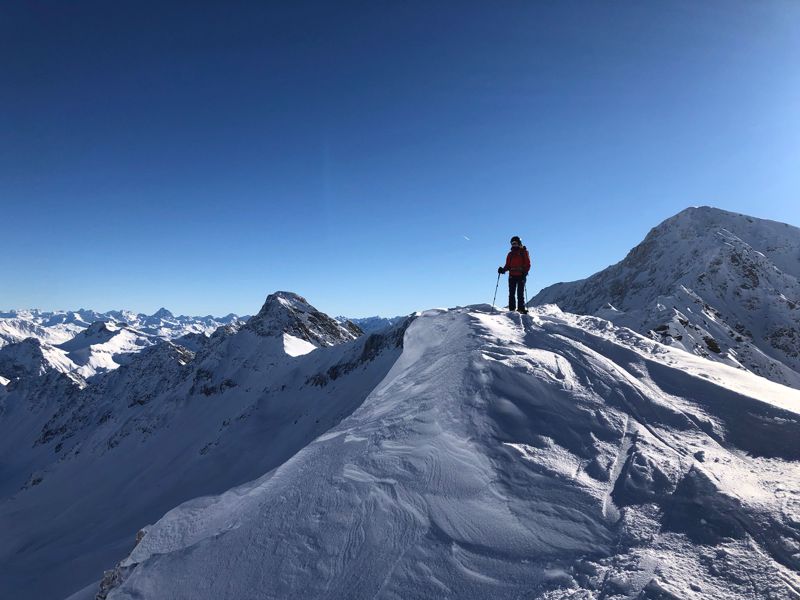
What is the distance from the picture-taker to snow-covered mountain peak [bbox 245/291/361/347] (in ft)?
263

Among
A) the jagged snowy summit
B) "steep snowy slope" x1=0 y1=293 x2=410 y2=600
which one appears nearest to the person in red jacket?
"steep snowy slope" x1=0 y1=293 x2=410 y2=600

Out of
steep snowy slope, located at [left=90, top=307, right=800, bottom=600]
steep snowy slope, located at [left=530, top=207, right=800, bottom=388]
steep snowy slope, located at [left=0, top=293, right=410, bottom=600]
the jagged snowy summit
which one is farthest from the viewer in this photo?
the jagged snowy summit

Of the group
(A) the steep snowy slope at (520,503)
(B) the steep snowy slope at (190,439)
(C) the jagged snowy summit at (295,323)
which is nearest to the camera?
(A) the steep snowy slope at (520,503)

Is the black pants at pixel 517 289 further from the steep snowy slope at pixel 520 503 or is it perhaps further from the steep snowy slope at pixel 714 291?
the steep snowy slope at pixel 714 291

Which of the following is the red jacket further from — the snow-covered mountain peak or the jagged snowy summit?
the snow-covered mountain peak

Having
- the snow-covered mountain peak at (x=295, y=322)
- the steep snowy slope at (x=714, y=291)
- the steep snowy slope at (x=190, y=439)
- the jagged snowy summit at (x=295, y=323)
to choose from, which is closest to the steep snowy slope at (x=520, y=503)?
the steep snowy slope at (x=714, y=291)

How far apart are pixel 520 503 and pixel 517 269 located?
12249mm

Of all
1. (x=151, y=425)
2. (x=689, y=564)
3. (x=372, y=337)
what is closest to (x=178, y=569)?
(x=689, y=564)

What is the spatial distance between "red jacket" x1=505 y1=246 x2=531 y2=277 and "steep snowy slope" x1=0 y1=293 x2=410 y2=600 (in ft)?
87.2

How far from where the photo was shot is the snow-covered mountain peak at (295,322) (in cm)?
8019

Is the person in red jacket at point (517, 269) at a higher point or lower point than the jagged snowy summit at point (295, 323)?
lower

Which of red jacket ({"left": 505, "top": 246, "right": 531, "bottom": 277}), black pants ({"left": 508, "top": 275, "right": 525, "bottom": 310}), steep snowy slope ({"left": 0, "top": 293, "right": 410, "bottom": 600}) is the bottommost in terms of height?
steep snowy slope ({"left": 0, "top": 293, "right": 410, "bottom": 600})

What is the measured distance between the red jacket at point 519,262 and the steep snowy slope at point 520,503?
25.6 ft

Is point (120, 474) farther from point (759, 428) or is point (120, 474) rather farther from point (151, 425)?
Result: point (759, 428)
